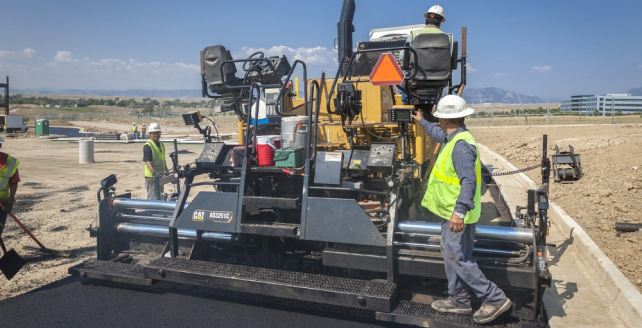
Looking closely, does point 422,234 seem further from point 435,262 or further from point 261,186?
point 261,186

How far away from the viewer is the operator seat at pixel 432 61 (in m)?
→ 5.10

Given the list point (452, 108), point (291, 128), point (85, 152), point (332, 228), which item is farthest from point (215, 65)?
point (85, 152)

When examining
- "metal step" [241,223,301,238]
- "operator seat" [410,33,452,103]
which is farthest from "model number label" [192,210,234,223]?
"operator seat" [410,33,452,103]

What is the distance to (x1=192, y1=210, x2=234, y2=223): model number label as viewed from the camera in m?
4.58

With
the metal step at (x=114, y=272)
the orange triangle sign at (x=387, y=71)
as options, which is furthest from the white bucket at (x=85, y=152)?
the orange triangle sign at (x=387, y=71)

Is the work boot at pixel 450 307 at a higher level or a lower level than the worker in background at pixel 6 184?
lower

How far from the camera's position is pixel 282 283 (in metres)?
4.19

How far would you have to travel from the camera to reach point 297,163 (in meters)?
4.73

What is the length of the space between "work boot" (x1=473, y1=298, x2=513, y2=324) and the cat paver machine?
0.07 meters

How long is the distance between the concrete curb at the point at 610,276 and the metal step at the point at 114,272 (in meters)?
4.40

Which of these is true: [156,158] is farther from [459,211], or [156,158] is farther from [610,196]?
[610,196]

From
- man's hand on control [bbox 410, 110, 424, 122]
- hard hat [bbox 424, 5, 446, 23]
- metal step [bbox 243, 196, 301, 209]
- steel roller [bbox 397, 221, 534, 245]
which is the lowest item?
steel roller [bbox 397, 221, 534, 245]

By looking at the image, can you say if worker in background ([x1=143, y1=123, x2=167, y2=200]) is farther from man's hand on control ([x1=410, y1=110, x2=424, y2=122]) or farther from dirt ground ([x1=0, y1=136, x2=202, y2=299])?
man's hand on control ([x1=410, y1=110, x2=424, y2=122])

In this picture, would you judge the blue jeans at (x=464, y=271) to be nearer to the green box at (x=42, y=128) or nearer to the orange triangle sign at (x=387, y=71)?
the orange triangle sign at (x=387, y=71)
